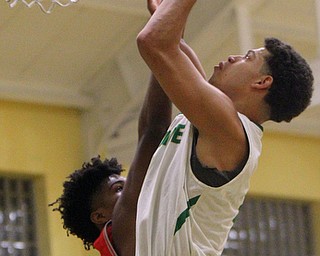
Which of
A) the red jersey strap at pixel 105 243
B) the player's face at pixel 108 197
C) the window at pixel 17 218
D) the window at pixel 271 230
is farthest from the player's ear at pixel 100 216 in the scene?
the window at pixel 271 230

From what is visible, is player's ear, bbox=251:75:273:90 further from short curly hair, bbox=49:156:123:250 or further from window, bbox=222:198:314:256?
window, bbox=222:198:314:256

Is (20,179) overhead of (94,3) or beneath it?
beneath

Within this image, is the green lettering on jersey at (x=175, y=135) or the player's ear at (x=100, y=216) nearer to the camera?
the green lettering on jersey at (x=175, y=135)

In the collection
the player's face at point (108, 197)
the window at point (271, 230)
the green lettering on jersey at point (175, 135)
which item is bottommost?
the window at point (271, 230)

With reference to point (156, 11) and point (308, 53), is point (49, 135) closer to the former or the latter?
point (308, 53)

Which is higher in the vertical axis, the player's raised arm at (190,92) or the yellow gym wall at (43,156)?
the player's raised arm at (190,92)

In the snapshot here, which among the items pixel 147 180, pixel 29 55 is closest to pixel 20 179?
pixel 29 55

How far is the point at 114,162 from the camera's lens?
3.31 metres

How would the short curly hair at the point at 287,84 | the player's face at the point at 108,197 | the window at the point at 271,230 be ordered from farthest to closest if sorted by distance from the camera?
the window at the point at 271,230, the player's face at the point at 108,197, the short curly hair at the point at 287,84

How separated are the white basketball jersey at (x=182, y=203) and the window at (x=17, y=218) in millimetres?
3827

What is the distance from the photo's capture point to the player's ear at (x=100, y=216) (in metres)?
3.16

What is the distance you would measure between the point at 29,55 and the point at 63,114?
64 cm

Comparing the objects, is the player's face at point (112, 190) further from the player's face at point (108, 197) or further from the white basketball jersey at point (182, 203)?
the white basketball jersey at point (182, 203)

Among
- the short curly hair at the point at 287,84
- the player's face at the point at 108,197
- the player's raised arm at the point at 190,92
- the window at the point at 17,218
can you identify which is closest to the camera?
the player's raised arm at the point at 190,92
